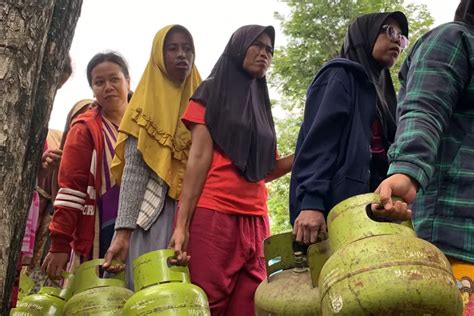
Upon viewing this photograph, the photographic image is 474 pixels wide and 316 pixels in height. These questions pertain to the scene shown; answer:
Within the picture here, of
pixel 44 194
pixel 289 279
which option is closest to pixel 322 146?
pixel 289 279

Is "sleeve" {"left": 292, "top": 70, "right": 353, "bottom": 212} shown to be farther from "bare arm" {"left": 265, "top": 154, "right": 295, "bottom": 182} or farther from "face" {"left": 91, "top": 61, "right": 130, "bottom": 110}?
"face" {"left": 91, "top": 61, "right": 130, "bottom": 110}

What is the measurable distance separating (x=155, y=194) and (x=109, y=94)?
0.87 metres

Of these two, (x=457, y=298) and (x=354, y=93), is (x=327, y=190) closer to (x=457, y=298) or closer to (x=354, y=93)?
(x=354, y=93)

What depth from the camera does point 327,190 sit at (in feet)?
7.80

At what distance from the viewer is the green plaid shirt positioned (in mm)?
1844

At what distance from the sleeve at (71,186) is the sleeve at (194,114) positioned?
67 centimetres

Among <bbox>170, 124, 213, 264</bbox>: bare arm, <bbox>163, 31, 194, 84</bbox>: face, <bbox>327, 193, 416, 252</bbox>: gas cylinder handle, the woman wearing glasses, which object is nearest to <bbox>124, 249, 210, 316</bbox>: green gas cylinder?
<bbox>170, 124, 213, 264</bbox>: bare arm

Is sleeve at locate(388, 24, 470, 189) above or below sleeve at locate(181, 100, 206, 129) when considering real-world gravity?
above

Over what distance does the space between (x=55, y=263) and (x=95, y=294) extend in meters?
0.79

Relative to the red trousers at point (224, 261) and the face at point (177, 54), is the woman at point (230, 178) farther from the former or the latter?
the face at point (177, 54)

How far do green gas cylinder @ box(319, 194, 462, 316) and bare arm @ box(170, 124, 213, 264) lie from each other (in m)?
1.29

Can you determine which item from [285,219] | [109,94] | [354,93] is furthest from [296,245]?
[285,219]

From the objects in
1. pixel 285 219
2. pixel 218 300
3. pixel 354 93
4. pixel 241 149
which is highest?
pixel 354 93

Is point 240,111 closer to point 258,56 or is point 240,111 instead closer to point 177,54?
point 258,56
